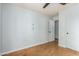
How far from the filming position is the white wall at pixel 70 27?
444 centimetres

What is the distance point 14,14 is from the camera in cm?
418

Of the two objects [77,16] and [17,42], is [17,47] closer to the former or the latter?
[17,42]

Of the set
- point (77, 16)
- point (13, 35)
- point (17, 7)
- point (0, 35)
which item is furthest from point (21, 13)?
point (77, 16)

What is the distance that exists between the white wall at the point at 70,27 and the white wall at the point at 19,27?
137 cm

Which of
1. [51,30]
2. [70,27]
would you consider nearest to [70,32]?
[70,27]

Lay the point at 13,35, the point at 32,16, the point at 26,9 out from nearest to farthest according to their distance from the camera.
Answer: the point at 13,35, the point at 26,9, the point at 32,16

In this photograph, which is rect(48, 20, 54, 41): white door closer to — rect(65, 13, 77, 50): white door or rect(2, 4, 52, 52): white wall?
rect(2, 4, 52, 52): white wall

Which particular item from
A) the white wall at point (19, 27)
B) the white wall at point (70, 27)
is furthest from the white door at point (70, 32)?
the white wall at point (19, 27)

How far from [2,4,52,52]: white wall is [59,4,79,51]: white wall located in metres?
1.37

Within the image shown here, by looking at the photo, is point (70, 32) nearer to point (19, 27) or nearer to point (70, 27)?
point (70, 27)

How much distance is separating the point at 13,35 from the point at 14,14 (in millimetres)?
895

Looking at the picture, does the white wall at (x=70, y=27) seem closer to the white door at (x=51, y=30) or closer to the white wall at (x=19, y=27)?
the white wall at (x=19, y=27)

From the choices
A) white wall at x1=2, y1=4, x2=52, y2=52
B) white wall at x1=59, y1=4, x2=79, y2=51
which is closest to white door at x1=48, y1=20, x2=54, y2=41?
white wall at x1=2, y1=4, x2=52, y2=52

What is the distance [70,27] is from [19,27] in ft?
7.99
